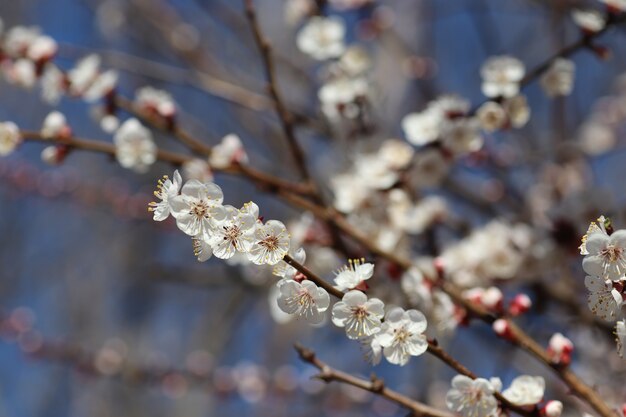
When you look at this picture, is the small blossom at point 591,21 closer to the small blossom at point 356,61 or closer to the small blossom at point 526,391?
the small blossom at point 356,61

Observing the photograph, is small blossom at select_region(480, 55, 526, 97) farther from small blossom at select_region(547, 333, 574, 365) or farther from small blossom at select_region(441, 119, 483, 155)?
small blossom at select_region(547, 333, 574, 365)

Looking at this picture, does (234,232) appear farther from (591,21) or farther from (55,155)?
(591,21)

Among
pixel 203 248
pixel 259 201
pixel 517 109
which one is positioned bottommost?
pixel 203 248

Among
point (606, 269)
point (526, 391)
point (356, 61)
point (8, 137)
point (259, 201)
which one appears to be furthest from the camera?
point (259, 201)

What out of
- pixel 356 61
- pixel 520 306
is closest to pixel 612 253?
pixel 520 306

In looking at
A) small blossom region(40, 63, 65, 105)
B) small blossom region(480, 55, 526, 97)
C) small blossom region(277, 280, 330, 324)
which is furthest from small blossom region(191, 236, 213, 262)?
small blossom region(40, 63, 65, 105)
